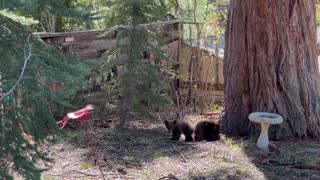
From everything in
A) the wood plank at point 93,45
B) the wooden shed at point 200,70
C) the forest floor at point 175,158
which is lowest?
the forest floor at point 175,158

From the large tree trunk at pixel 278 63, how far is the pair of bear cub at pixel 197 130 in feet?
1.96

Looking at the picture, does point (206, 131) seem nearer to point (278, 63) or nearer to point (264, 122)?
point (264, 122)

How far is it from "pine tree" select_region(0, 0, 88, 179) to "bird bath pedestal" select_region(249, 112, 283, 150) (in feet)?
10.3

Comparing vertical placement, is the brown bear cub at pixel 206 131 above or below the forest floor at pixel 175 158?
above

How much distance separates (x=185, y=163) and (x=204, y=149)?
602 mm

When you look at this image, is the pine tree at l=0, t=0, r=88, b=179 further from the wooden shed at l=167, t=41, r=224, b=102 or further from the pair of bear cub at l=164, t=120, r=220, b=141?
the wooden shed at l=167, t=41, r=224, b=102

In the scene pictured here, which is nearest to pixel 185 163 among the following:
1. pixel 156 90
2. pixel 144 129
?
pixel 144 129

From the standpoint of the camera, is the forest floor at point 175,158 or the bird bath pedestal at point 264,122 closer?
the forest floor at point 175,158

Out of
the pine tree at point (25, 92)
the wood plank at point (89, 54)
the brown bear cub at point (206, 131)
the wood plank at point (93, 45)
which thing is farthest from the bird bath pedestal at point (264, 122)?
the pine tree at point (25, 92)

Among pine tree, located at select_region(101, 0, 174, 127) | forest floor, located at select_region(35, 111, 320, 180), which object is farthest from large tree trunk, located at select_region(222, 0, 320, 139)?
pine tree, located at select_region(101, 0, 174, 127)

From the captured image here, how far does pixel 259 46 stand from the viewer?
7133 mm

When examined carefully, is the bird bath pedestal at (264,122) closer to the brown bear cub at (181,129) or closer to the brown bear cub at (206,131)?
the brown bear cub at (206,131)

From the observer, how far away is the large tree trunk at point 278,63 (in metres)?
7.07

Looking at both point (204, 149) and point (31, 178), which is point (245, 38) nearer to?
point (204, 149)
